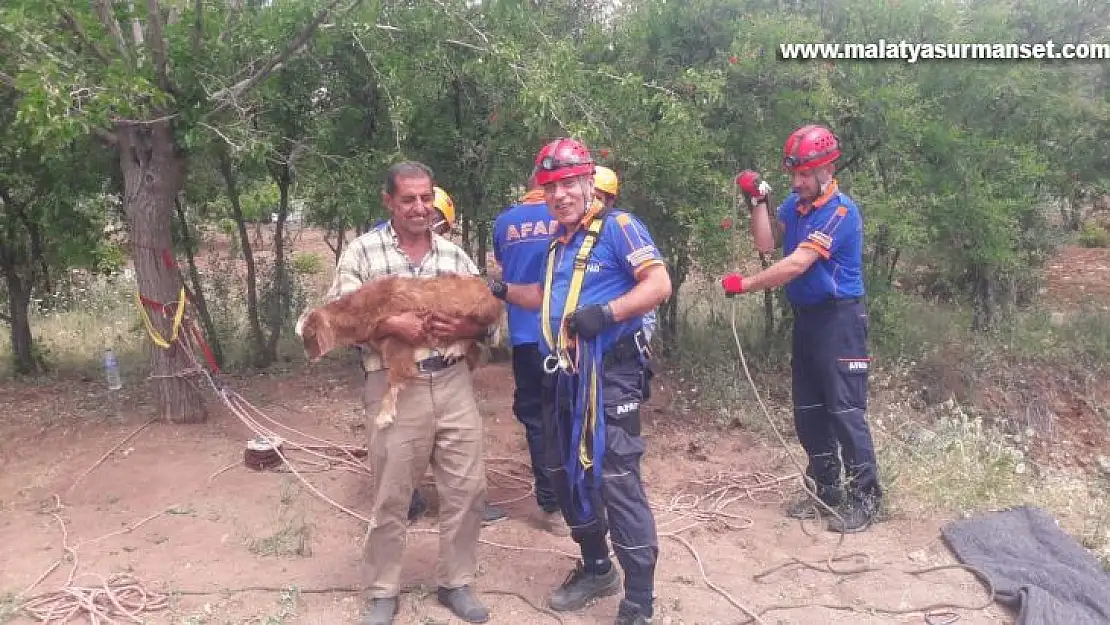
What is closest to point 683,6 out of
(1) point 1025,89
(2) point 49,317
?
(1) point 1025,89

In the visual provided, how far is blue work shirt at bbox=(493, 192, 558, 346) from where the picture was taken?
14.6 ft

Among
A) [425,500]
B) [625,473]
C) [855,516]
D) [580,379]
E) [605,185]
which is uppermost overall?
[605,185]

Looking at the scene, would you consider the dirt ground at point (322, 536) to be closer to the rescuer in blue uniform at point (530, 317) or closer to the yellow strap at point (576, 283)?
the rescuer in blue uniform at point (530, 317)

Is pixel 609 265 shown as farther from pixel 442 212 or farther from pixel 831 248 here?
pixel 831 248

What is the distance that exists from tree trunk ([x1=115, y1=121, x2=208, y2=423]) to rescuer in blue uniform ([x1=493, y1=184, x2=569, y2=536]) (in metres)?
2.50

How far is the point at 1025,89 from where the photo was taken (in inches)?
307

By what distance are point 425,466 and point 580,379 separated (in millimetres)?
800

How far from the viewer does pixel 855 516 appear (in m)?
4.73

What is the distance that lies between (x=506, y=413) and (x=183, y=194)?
353 centimetres

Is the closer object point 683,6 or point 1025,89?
point 683,6

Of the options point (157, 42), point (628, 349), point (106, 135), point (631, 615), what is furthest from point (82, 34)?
point (631, 615)

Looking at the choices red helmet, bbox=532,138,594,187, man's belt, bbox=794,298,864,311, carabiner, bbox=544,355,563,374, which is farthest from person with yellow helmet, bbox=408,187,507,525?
man's belt, bbox=794,298,864,311

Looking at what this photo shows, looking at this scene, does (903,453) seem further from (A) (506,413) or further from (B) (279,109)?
(B) (279,109)

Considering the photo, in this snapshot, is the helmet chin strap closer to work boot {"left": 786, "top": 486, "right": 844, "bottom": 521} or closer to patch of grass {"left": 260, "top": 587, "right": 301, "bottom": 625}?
patch of grass {"left": 260, "top": 587, "right": 301, "bottom": 625}
